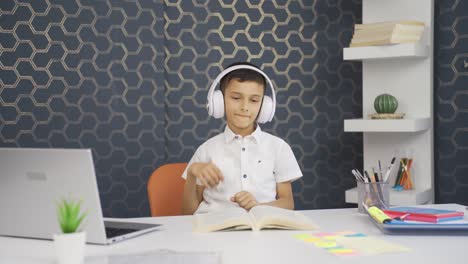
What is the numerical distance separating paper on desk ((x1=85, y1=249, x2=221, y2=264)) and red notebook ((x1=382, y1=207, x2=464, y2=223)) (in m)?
0.62

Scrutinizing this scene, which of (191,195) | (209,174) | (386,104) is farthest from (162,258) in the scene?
(386,104)

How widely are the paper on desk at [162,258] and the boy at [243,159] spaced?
836 mm

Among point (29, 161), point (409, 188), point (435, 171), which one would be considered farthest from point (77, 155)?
point (435, 171)

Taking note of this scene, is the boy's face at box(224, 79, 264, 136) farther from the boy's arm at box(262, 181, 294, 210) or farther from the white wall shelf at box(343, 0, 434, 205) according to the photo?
the white wall shelf at box(343, 0, 434, 205)

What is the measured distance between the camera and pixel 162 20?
3.81 metres

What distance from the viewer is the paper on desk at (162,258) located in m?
1.50

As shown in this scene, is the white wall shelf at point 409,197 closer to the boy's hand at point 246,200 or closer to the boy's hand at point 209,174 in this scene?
the boy's hand at point 246,200

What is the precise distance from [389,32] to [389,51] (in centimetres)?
10

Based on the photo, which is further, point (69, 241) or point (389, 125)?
point (389, 125)

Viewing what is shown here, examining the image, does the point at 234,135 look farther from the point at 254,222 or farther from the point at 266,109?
the point at 254,222

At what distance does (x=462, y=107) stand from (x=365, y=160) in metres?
0.59

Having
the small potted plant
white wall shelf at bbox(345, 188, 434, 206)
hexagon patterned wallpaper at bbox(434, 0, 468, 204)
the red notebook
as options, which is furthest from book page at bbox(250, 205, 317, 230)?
hexagon patterned wallpaper at bbox(434, 0, 468, 204)

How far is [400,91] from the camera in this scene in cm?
348

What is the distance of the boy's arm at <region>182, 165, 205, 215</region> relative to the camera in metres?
2.44
